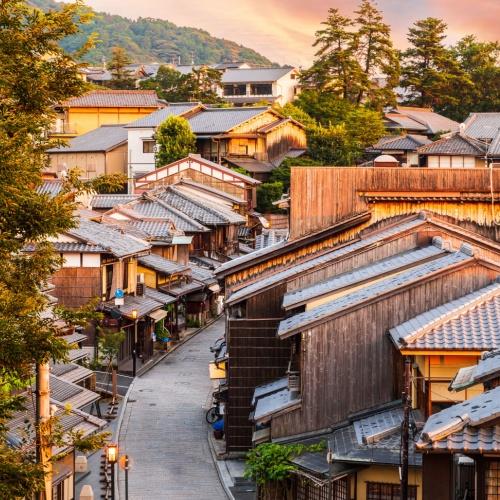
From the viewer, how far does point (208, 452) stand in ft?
94.7

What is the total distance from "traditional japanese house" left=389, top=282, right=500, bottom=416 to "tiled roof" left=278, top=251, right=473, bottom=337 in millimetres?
2041

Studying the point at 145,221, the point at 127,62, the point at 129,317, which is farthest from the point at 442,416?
the point at 127,62

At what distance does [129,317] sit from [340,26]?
152ft

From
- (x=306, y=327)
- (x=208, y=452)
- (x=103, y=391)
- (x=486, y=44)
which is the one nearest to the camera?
(x=306, y=327)

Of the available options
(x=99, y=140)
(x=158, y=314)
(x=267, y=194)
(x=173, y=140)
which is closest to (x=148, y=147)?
(x=99, y=140)

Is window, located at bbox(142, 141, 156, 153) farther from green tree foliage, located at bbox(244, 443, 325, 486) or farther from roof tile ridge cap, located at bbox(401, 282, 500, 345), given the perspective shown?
roof tile ridge cap, located at bbox(401, 282, 500, 345)

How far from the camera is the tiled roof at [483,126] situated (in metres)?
67.9

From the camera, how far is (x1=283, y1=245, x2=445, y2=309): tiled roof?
23.9m

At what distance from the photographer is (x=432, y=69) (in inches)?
3509

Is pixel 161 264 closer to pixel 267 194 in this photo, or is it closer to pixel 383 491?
pixel 267 194

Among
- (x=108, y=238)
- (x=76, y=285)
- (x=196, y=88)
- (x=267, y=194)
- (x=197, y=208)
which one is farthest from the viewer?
(x=196, y=88)

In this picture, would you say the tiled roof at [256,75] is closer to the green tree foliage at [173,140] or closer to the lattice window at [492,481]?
the green tree foliage at [173,140]

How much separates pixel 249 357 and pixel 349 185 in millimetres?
5951

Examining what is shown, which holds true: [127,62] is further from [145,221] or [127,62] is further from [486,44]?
[145,221]
